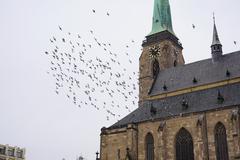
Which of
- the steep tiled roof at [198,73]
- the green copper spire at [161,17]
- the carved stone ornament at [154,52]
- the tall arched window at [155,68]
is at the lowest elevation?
the steep tiled roof at [198,73]

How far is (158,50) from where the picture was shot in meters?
50.4

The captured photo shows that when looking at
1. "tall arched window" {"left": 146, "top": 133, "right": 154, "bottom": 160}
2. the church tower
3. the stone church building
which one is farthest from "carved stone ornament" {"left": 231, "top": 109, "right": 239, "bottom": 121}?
the church tower

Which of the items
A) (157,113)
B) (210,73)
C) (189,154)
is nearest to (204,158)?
(189,154)

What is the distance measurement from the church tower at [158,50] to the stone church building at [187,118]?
73.8 inches

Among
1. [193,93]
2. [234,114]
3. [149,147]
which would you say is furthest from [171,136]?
[234,114]

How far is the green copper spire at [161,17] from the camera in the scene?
5280cm

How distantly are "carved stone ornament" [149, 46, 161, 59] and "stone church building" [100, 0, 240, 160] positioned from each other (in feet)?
15.1

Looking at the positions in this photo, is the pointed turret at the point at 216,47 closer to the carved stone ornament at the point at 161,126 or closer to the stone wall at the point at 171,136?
the stone wall at the point at 171,136

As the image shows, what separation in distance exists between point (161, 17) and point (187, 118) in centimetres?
2255

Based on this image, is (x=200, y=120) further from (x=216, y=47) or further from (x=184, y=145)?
(x=216, y=47)

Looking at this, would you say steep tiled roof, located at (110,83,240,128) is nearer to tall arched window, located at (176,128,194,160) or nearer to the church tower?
tall arched window, located at (176,128,194,160)

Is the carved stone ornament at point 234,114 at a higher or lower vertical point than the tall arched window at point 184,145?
higher

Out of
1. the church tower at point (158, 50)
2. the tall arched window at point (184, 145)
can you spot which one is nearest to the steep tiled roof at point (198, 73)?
the church tower at point (158, 50)

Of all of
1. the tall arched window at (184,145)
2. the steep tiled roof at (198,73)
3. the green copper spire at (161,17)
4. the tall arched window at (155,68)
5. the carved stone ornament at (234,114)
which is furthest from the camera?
the green copper spire at (161,17)
